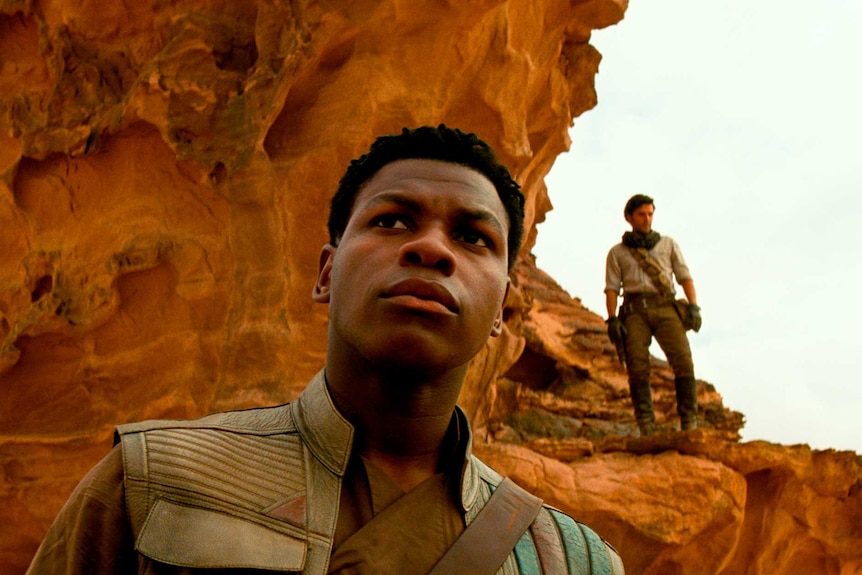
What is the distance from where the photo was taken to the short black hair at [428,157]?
2.00 metres

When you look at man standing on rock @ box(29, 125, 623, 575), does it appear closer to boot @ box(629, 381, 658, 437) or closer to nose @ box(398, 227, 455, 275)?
nose @ box(398, 227, 455, 275)

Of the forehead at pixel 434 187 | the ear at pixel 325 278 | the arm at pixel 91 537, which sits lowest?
the arm at pixel 91 537

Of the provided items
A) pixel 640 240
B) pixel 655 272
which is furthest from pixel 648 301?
pixel 640 240

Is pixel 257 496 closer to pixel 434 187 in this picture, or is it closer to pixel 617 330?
pixel 434 187

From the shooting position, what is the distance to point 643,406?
6.98 metres

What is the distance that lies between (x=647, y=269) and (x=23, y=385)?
503 centimetres

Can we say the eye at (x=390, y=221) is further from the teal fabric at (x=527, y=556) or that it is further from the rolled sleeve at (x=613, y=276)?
the rolled sleeve at (x=613, y=276)

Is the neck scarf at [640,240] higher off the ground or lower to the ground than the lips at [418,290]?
higher

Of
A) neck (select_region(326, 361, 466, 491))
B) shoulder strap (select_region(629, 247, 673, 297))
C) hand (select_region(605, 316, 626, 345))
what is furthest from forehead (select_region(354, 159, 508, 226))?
shoulder strap (select_region(629, 247, 673, 297))

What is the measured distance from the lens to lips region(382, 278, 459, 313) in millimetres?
1653

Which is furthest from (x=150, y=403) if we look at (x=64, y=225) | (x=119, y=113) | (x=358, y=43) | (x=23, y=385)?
(x=358, y=43)

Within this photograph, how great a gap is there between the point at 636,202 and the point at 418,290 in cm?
596

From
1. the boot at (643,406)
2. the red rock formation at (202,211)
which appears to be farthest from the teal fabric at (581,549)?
the boot at (643,406)

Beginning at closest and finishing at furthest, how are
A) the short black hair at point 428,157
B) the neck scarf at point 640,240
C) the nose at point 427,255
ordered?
the nose at point 427,255
the short black hair at point 428,157
the neck scarf at point 640,240
